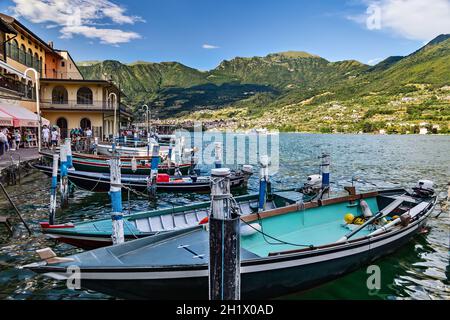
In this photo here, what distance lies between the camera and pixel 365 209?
42.9 ft

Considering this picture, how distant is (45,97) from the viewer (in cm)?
4666

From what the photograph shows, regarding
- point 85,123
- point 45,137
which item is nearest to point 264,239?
point 45,137

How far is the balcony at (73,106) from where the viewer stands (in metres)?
45.6

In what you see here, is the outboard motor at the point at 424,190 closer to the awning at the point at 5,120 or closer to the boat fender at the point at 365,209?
the boat fender at the point at 365,209

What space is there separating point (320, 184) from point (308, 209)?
4463 mm

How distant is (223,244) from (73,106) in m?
45.8

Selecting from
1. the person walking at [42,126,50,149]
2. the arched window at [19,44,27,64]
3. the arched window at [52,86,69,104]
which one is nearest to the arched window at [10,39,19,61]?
the arched window at [19,44,27,64]

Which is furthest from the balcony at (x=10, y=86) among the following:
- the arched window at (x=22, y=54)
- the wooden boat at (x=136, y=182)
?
the wooden boat at (x=136, y=182)

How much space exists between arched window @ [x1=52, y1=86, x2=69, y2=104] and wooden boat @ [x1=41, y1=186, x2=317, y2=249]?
133 feet

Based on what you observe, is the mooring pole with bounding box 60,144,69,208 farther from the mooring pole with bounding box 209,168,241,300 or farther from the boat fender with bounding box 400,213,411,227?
the boat fender with bounding box 400,213,411,227

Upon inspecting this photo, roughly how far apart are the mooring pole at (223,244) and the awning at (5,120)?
22.5 metres

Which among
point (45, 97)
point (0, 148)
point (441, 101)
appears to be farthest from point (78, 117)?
point (441, 101)

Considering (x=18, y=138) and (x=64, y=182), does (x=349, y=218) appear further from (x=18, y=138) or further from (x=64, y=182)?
(x=18, y=138)

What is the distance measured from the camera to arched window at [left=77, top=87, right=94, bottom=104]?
4788 centimetres
